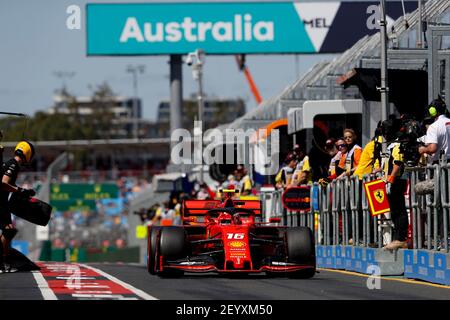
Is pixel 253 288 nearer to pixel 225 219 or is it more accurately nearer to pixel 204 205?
pixel 225 219

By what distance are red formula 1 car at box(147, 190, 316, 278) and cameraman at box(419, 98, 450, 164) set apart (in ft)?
5.60

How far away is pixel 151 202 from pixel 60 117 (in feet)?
251

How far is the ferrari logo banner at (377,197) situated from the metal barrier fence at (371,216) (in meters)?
0.31

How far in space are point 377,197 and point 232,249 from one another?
7.45 ft

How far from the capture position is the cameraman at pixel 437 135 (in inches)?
612

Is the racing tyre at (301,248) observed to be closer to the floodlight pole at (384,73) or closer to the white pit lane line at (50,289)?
the white pit lane line at (50,289)

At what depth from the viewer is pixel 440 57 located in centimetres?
2038

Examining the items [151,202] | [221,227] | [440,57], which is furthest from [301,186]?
[151,202]

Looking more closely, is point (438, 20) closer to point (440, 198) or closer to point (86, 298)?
point (440, 198)

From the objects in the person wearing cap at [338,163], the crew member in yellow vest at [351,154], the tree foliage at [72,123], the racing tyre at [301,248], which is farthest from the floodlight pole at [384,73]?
the tree foliage at [72,123]

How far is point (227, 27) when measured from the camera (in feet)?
175

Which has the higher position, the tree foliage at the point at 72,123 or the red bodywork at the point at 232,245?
the tree foliage at the point at 72,123

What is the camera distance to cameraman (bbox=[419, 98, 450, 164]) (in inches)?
612

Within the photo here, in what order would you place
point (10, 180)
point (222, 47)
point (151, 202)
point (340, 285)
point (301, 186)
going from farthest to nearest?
point (151, 202) < point (222, 47) < point (301, 186) < point (10, 180) < point (340, 285)
